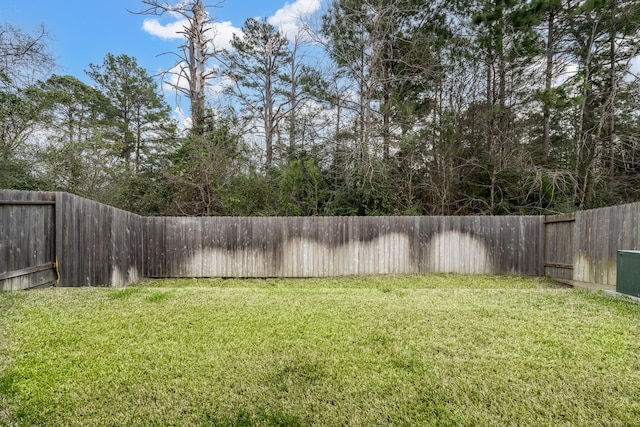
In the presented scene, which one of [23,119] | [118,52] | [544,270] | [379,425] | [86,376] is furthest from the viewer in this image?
[118,52]

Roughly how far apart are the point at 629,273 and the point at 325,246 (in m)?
4.80

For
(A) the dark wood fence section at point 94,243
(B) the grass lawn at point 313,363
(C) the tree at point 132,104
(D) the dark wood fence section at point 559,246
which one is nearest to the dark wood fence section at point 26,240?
(A) the dark wood fence section at point 94,243

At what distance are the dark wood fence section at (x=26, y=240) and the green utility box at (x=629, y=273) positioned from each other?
267 inches

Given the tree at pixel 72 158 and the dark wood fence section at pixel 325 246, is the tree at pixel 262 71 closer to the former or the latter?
the tree at pixel 72 158

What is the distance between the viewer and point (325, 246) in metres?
6.88

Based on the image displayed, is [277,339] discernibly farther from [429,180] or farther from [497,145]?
[497,145]

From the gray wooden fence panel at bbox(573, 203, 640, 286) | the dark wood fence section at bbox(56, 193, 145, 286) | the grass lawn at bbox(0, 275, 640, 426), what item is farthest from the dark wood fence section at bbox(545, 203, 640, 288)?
the dark wood fence section at bbox(56, 193, 145, 286)

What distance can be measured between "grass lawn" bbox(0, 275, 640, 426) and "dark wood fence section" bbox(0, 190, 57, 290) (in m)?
0.63

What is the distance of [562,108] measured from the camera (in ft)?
26.1

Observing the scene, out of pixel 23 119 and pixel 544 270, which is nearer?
pixel 544 270

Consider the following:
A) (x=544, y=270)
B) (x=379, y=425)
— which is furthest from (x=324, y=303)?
(x=544, y=270)

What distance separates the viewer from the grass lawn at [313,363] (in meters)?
1.42

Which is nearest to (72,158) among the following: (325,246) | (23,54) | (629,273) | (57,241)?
(23,54)

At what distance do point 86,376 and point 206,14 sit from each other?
452 inches
